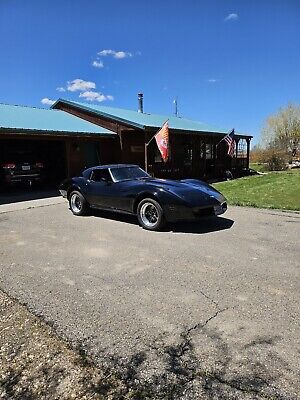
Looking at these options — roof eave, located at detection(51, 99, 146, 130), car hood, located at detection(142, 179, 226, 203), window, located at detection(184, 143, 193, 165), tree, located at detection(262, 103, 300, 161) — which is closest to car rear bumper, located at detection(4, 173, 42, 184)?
roof eave, located at detection(51, 99, 146, 130)

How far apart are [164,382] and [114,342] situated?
652 millimetres

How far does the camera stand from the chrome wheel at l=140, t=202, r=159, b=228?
683cm

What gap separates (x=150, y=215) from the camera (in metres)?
6.95

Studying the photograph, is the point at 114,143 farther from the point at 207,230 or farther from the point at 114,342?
the point at 114,342

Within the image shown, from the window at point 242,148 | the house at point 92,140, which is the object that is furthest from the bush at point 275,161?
the house at point 92,140

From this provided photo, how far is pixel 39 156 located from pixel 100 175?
11.9m

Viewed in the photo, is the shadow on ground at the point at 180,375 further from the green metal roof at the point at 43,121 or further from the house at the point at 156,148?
the house at the point at 156,148

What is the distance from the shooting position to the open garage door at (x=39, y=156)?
16.0m

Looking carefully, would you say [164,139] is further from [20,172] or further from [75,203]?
[75,203]

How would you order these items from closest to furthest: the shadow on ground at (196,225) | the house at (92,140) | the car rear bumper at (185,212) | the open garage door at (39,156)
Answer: the car rear bumper at (185,212)
the shadow on ground at (196,225)
the house at (92,140)
the open garage door at (39,156)

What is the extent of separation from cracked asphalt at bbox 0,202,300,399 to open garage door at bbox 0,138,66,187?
973 centimetres

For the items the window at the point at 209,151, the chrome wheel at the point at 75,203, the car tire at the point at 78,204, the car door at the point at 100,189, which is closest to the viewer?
the car door at the point at 100,189

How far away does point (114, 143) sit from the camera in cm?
1742

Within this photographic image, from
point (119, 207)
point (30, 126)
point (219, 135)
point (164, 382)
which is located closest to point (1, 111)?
point (30, 126)
